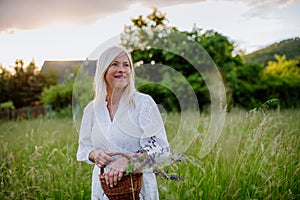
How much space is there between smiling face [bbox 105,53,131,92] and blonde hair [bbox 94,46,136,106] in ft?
0.07

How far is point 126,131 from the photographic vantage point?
188 centimetres

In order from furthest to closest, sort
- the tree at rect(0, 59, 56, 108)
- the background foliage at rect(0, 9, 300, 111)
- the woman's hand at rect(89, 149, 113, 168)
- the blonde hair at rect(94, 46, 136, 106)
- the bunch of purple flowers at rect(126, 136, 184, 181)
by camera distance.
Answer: the tree at rect(0, 59, 56, 108) < the background foliage at rect(0, 9, 300, 111) < the blonde hair at rect(94, 46, 136, 106) < the woman's hand at rect(89, 149, 113, 168) < the bunch of purple flowers at rect(126, 136, 184, 181)

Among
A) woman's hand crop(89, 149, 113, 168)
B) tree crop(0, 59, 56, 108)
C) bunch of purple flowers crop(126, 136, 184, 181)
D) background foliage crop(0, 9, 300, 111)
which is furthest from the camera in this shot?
tree crop(0, 59, 56, 108)

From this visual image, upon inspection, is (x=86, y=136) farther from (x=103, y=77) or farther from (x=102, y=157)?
(x=103, y=77)

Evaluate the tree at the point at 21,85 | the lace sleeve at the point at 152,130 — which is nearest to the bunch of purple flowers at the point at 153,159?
the lace sleeve at the point at 152,130

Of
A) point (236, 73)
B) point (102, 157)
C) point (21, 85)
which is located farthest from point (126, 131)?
point (21, 85)

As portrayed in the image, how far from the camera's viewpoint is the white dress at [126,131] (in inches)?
71.7

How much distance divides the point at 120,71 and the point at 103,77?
0.16 m

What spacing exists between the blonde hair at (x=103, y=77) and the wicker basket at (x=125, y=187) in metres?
0.48

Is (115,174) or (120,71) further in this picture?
(120,71)

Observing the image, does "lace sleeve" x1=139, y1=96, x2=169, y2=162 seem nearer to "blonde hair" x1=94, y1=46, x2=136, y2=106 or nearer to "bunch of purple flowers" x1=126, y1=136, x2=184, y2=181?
"bunch of purple flowers" x1=126, y1=136, x2=184, y2=181

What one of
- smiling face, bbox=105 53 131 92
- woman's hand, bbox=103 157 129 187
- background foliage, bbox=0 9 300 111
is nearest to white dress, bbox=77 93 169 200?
smiling face, bbox=105 53 131 92

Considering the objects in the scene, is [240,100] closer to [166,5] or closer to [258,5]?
[258,5]

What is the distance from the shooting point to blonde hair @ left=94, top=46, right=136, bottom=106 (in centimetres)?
191
